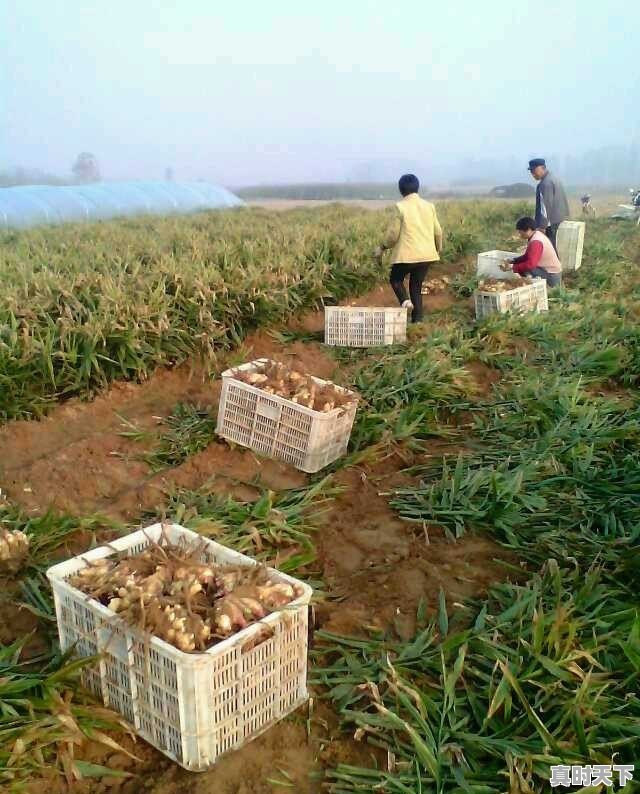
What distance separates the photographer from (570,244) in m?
9.64

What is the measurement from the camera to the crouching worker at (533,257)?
666 cm

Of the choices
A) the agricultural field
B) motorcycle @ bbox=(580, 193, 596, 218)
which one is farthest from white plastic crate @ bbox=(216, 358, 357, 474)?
motorcycle @ bbox=(580, 193, 596, 218)

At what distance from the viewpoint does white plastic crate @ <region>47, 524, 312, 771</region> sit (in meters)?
1.82

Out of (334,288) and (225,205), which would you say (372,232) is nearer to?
(334,288)

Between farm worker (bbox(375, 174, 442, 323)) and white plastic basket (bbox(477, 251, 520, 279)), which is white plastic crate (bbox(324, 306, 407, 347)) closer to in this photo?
farm worker (bbox(375, 174, 442, 323))

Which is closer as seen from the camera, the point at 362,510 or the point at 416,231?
the point at 362,510

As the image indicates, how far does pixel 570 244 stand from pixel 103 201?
10055 mm

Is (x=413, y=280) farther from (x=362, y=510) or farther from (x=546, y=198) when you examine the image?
(x=362, y=510)

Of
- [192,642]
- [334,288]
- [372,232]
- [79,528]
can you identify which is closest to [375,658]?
[192,642]

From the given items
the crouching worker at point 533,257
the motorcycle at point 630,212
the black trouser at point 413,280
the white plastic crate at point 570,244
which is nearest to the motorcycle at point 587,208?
the motorcycle at point 630,212

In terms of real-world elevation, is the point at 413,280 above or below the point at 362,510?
above

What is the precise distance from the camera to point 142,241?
26.2 ft

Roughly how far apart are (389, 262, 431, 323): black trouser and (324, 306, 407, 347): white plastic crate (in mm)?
756

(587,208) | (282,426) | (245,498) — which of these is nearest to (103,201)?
(587,208)
